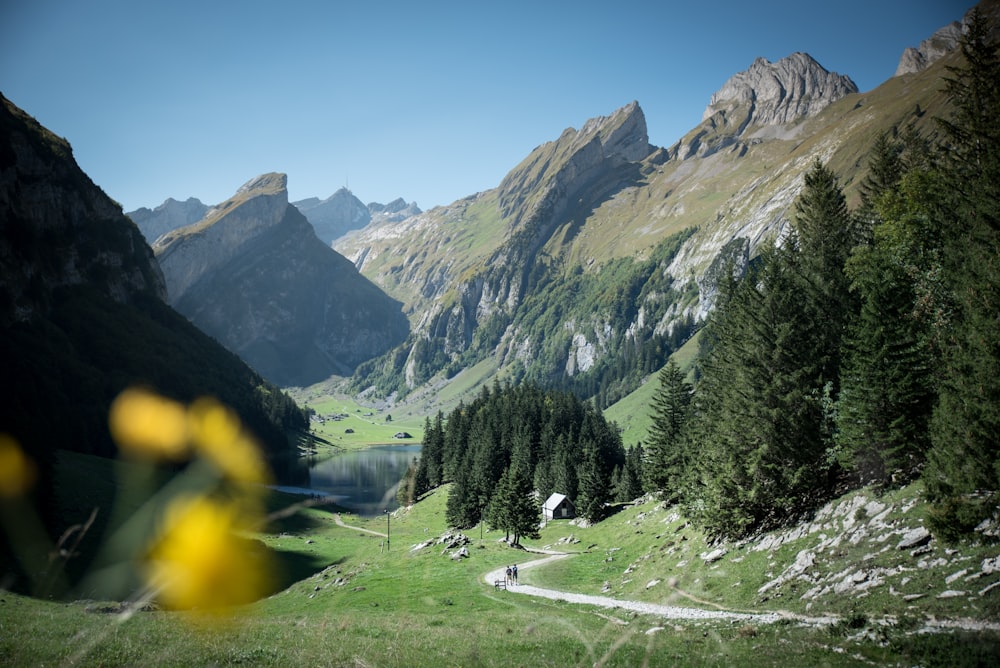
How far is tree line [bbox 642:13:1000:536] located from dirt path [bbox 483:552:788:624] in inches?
346

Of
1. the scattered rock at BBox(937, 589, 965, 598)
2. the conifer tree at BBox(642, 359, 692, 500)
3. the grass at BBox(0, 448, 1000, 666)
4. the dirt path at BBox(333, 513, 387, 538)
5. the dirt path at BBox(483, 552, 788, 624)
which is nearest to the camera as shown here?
the grass at BBox(0, 448, 1000, 666)

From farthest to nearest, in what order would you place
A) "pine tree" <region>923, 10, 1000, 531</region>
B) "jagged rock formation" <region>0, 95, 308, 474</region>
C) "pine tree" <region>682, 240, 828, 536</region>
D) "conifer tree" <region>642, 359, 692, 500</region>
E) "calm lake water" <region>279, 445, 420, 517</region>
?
"calm lake water" <region>279, 445, 420, 517</region> < "jagged rock formation" <region>0, 95, 308, 474</region> < "conifer tree" <region>642, 359, 692, 500</region> < "pine tree" <region>682, 240, 828, 536</region> < "pine tree" <region>923, 10, 1000, 531</region>

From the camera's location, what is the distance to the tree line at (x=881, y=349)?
78.7 feet

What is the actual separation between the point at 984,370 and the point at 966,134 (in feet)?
52.3

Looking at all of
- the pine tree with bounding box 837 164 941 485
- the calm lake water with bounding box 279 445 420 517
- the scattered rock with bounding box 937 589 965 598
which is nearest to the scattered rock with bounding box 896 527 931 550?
the scattered rock with bounding box 937 589 965 598

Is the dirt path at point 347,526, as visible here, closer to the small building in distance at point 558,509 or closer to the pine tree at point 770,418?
the small building in distance at point 558,509

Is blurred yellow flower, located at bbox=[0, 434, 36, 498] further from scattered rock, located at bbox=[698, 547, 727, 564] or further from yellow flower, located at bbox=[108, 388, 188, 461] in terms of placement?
yellow flower, located at bbox=[108, 388, 188, 461]

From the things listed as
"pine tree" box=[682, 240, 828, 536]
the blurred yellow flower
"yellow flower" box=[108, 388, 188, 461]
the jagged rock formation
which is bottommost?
"pine tree" box=[682, 240, 828, 536]

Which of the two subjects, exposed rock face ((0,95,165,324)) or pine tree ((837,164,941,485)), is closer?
pine tree ((837,164,941,485))

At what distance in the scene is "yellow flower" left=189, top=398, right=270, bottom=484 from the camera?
477 feet

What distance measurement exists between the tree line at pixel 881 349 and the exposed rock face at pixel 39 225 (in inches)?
6485

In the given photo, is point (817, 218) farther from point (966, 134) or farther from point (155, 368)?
point (155, 368)

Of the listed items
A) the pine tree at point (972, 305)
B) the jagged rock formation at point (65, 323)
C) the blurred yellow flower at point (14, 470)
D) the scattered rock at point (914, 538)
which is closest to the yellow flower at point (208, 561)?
the blurred yellow flower at point (14, 470)

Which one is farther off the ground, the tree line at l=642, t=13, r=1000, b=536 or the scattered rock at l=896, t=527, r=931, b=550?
the tree line at l=642, t=13, r=1000, b=536
